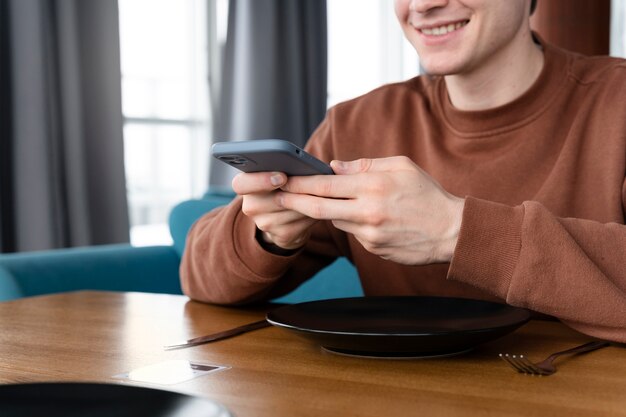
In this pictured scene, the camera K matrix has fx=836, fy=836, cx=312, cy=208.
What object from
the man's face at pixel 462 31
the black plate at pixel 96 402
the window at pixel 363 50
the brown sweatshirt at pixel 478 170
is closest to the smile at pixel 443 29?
the man's face at pixel 462 31

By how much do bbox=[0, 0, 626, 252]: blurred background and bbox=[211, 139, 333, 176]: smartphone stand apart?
184 cm

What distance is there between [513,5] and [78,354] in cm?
96

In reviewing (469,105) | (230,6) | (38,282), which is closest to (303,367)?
(469,105)

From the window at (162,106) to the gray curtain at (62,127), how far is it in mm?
323

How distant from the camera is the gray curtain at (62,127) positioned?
3.24 meters

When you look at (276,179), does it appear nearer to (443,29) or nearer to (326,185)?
(326,185)

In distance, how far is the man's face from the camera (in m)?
1.44

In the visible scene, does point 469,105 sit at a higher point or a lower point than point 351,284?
higher

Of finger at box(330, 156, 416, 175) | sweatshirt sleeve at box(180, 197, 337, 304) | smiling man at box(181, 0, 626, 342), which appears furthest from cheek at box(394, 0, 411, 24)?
finger at box(330, 156, 416, 175)

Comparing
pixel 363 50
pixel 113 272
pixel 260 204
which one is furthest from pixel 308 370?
pixel 363 50

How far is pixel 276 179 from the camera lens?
1.02m

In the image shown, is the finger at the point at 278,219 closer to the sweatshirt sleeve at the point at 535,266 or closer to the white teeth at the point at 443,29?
the sweatshirt sleeve at the point at 535,266

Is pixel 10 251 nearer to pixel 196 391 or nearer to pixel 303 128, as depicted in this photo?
pixel 303 128

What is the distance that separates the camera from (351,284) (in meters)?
2.12
